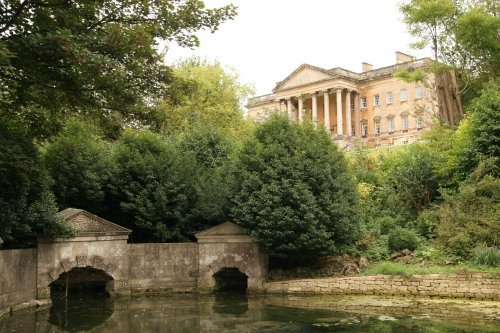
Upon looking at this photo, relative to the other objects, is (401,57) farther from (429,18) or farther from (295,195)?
(295,195)

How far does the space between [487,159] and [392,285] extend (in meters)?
6.81

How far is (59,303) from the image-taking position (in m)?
19.6

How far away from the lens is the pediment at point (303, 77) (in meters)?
71.5

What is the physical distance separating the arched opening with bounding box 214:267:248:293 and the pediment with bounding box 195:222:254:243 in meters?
1.60

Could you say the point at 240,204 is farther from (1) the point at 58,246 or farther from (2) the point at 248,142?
(1) the point at 58,246

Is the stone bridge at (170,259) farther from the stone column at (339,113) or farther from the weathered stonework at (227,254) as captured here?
the stone column at (339,113)

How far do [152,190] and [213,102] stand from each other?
21.2m

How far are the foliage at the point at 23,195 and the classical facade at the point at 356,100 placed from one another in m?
52.9

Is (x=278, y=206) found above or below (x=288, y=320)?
above

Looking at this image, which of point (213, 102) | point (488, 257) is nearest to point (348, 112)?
point (213, 102)

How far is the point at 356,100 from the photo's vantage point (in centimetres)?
7419

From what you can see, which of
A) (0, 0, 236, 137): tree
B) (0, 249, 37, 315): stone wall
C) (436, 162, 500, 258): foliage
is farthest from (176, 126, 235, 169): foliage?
(0, 0, 236, 137): tree

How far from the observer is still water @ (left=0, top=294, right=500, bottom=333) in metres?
14.2

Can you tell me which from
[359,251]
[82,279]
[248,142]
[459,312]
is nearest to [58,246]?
[82,279]
